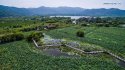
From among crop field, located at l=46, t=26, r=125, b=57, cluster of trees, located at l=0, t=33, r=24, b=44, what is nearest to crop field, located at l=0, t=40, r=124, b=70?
crop field, located at l=46, t=26, r=125, b=57

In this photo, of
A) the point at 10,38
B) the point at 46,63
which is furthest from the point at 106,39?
the point at 10,38

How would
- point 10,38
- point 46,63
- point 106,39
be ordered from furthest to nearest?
point 106,39
point 10,38
point 46,63

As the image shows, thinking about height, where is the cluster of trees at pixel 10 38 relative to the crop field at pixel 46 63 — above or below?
above

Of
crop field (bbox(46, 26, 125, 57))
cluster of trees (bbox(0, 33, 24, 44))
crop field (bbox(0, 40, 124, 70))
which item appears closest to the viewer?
crop field (bbox(0, 40, 124, 70))

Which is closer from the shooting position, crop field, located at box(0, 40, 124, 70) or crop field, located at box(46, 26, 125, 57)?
crop field, located at box(0, 40, 124, 70)

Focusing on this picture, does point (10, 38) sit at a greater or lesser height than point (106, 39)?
greater

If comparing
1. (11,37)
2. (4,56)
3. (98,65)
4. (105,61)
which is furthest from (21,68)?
(11,37)

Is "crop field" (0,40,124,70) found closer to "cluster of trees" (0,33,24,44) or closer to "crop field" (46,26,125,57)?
"crop field" (46,26,125,57)

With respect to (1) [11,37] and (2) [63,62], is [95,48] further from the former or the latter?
(1) [11,37]

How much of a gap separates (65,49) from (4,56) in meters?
18.9

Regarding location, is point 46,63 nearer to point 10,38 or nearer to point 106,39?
point 10,38

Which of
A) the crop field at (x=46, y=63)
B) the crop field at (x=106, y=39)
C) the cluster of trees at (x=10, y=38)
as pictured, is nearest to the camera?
the crop field at (x=46, y=63)

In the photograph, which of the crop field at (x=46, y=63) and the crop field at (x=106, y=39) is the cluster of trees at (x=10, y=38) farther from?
the crop field at (x=46, y=63)

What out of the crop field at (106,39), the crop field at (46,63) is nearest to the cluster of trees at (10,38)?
the crop field at (106,39)
